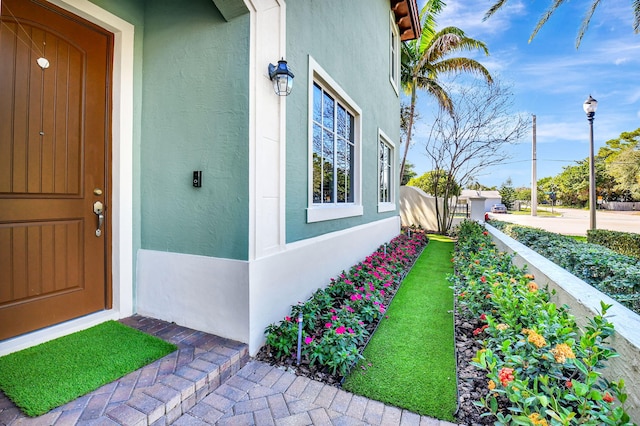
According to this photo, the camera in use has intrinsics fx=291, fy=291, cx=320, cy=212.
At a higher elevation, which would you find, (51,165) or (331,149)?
(331,149)

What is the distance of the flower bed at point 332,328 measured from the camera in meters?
2.47

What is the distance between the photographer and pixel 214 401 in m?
2.08

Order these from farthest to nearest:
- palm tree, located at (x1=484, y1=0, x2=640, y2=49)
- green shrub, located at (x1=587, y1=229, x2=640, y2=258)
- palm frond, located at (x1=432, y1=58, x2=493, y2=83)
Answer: palm frond, located at (x1=432, y1=58, x2=493, y2=83) < palm tree, located at (x1=484, y1=0, x2=640, y2=49) < green shrub, located at (x1=587, y1=229, x2=640, y2=258)

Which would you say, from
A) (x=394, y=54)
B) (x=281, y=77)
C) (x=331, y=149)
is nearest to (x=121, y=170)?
(x=281, y=77)

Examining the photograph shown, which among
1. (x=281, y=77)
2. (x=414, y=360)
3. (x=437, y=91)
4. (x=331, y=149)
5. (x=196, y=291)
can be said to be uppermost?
(x=437, y=91)

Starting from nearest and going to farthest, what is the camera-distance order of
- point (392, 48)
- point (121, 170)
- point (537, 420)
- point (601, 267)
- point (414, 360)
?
point (537, 420), point (414, 360), point (121, 170), point (601, 267), point (392, 48)

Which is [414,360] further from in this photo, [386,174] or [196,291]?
[386,174]

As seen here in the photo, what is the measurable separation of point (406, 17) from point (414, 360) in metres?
9.88

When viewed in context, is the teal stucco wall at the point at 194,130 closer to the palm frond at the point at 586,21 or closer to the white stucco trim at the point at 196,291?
the white stucco trim at the point at 196,291

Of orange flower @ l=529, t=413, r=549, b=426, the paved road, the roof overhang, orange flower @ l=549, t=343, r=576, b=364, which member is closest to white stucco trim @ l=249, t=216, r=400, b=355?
orange flower @ l=529, t=413, r=549, b=426

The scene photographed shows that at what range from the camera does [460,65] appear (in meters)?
12.7

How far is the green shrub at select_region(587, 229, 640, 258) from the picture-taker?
6441 mm

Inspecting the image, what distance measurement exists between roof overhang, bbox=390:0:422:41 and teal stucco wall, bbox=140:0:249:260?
24.7 feet

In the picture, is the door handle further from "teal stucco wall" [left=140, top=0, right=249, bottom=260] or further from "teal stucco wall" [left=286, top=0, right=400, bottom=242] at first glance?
"teal stucco wall" [left=286, top=0, right=400, bottom=242]
